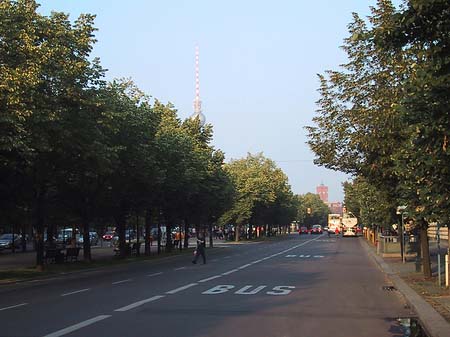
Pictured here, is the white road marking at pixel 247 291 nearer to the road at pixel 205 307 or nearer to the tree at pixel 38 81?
the road at pixel 205 307

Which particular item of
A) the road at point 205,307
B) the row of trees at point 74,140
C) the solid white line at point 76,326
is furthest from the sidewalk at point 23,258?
the solid white line at point 76,326

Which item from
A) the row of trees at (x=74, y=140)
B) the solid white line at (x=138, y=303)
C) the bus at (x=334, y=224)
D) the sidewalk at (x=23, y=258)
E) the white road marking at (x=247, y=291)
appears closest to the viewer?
the solid white line at (x=138, y=303)

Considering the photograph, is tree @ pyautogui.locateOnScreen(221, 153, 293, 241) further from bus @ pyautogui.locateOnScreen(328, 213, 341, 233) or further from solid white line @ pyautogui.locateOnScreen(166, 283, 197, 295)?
solid white line @ pyautogui.locateOnScreen(166, 283, 197, 295)

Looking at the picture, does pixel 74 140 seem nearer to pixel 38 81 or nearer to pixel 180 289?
pixel 38 81

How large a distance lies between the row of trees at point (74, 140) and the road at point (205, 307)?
5.04m

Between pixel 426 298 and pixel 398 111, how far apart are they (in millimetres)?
7599

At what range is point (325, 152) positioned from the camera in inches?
901

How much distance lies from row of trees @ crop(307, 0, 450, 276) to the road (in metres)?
2.62

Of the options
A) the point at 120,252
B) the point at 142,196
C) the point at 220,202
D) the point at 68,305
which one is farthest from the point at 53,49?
the point at 220,202

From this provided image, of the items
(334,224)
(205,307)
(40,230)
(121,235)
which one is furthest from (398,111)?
(334,224)

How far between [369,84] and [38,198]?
17.0 metres

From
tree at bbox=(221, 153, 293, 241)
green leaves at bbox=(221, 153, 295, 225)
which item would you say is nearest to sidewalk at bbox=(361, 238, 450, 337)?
green leaves at bbox=(221, 153, 295, 225)

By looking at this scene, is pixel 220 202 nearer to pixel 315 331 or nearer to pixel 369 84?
pixel 369 84

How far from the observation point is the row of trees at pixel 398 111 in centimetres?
774
